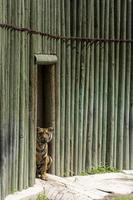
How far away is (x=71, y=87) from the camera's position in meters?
13.6

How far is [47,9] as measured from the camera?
12.6 metres

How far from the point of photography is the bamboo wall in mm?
11117

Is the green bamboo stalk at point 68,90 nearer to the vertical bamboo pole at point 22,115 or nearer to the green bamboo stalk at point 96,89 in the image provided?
the green bamboo stalk at point 96,89

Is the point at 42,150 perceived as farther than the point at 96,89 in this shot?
No

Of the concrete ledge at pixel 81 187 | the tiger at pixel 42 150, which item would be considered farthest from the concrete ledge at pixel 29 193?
the tiger at pixel 42 150

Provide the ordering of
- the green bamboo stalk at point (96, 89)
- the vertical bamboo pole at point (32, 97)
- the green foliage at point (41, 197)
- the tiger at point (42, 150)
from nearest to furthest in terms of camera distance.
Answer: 1. the green foliage at point (41, 197)
2. the vertical bamboo pole at point (32, 97)
3. the tiger at point (42, 150)
4. the green bamboo stalk at point (96, 89)

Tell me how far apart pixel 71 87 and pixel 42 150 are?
1.44m

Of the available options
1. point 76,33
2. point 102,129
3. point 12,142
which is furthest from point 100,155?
point 12,142

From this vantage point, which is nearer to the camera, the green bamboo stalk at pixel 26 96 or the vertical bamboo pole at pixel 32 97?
the green bamboo stalk at pixel 26 96

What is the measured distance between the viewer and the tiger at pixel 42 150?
41.3ft

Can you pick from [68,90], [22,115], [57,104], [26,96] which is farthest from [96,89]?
[22,115]

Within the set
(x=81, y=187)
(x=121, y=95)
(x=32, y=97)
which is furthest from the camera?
(x=121, y=95)

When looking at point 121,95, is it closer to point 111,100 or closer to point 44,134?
point 111,100

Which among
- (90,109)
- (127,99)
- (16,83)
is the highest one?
(16,83)
